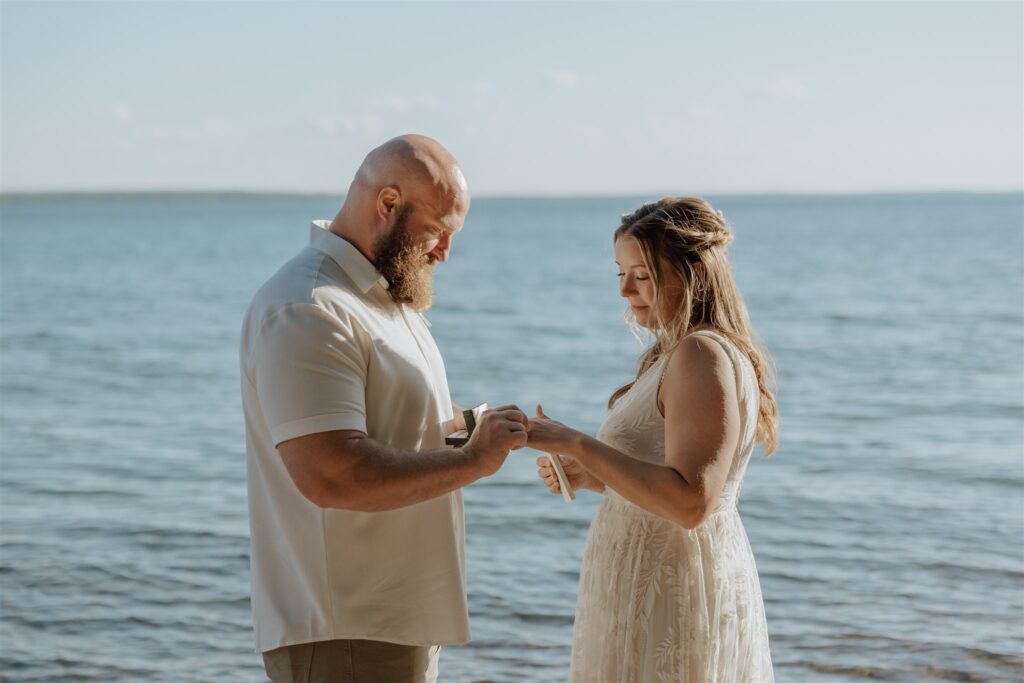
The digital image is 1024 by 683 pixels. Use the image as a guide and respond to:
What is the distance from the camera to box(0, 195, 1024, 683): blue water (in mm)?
6035

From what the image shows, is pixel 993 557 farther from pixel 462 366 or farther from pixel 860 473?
pixel 462 366

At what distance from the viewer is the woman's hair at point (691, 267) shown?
3146mm

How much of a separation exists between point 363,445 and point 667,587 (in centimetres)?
103

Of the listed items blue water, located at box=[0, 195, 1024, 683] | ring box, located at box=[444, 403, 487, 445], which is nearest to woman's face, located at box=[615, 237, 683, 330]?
ring box, located at box=[444, 403, 487, 445]

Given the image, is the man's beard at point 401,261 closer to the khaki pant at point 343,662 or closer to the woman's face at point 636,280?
the woman's face at point 636,280

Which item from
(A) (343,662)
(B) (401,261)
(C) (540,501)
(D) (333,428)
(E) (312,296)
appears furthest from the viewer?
(C) (540,501)

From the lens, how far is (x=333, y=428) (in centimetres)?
265

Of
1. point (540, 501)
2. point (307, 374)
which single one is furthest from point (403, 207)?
point (540, 501)

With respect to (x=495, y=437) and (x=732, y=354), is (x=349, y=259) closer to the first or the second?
(x=495, y=437)

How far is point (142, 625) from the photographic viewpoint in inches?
→ 253

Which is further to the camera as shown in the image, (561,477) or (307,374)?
(561,477)

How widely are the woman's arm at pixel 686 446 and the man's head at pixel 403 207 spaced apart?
0.60 m

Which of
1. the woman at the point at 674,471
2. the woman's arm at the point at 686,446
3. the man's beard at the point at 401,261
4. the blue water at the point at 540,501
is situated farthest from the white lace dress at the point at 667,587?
the blue water at the point at 540,501

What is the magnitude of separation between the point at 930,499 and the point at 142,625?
615cm
